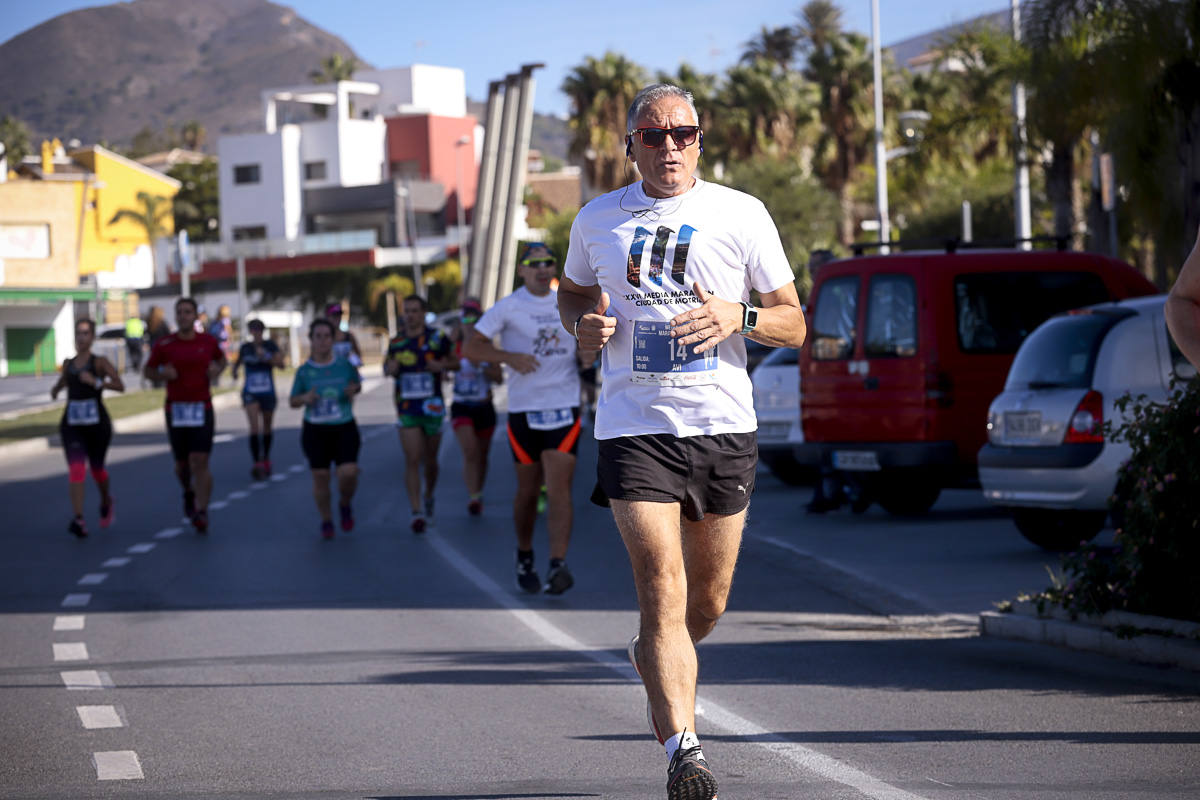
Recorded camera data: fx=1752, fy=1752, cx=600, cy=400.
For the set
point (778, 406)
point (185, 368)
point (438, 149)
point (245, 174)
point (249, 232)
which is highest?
point (438, 149)

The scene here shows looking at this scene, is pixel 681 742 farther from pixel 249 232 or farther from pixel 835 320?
pixel 249 232

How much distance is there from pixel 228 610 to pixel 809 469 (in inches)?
354

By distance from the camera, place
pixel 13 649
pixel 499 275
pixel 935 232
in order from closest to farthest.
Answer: pixel 13 649
pixel 499 275
pixel 935 232

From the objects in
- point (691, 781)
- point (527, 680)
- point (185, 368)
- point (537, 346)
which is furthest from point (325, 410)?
point (691, 781)

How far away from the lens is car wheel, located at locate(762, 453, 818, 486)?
703 inches

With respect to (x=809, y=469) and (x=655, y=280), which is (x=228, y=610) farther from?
(x=809, y=469)

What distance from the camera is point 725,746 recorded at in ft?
20.5

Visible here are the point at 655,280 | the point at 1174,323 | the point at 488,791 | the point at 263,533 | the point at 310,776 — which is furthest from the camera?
the point at 263,533

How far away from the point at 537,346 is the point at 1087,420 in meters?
3.55

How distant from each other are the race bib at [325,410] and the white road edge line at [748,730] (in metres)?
4.45

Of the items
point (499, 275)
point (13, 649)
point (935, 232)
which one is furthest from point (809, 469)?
point (935, 232)

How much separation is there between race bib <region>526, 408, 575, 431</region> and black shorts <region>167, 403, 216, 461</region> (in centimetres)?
511

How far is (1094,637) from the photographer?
8.08m

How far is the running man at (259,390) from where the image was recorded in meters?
20.9
